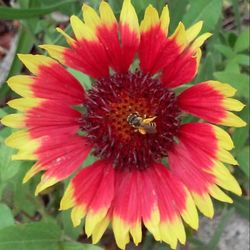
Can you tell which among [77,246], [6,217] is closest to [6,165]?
[6,217]

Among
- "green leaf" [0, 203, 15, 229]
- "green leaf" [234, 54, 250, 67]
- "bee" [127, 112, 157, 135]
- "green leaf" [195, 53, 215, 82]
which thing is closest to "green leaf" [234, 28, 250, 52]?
"green leaf" [234, 54, 250, 67]

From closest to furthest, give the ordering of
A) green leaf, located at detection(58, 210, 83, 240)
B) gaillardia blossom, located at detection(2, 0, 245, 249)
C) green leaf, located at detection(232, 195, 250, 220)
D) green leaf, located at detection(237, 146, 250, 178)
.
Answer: gaillardia blossom, located at detection(2, 0, 245, 249) < green leaf, located at detection(58, 210, 83, 240) < green leaf, located at detection(237, 146, 250, 178) < green leaf, located at detection(232, 195, 250, 220)

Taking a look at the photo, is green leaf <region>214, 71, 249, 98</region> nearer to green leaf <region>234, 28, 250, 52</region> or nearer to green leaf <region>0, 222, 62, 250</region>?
green leaf <region>234, 28, 250, 52</region>

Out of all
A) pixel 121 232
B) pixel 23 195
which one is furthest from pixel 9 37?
pixel 121 232

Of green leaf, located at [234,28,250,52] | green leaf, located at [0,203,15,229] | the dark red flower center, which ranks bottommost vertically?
green leaf, located at [0,203,15,229]

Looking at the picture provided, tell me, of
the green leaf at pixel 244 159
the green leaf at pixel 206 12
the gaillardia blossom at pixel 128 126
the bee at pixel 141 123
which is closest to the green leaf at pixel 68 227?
the gaillardia blossom at pixel 128 126

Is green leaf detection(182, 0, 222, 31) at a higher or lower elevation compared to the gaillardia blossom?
higher

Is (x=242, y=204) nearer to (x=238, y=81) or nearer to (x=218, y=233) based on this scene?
(x=218, y=233)
